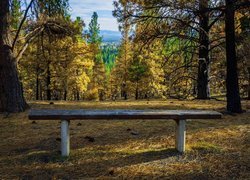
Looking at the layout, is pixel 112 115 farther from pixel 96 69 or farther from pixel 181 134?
pixel 96 69

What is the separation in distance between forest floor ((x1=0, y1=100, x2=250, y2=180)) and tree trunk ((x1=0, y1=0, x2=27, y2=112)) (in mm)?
1065

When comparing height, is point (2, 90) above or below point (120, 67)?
below

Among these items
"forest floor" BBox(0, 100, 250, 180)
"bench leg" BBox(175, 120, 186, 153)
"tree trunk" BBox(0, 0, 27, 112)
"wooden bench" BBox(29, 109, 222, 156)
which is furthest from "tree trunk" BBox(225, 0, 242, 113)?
"tree trunk" BBox(0, 0, 27, 112)

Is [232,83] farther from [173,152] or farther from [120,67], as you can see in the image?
[120,67]

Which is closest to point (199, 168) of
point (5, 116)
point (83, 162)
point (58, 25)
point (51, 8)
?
point (83, 162)

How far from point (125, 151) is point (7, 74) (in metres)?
4.61

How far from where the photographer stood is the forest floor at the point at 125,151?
439cm

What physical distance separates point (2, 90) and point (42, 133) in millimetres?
2635

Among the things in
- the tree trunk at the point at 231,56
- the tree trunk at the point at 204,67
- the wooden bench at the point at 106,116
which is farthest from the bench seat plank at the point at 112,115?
the tree trunk at the point at 204,67

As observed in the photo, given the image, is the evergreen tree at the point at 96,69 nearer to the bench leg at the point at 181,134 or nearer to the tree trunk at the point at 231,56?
the tree trunk at the point at 231,56

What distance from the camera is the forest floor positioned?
14.4ft

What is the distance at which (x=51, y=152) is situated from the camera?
204 inches

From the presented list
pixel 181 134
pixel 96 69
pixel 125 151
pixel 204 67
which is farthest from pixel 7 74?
pixel 96 69

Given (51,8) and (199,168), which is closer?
(199,168)
